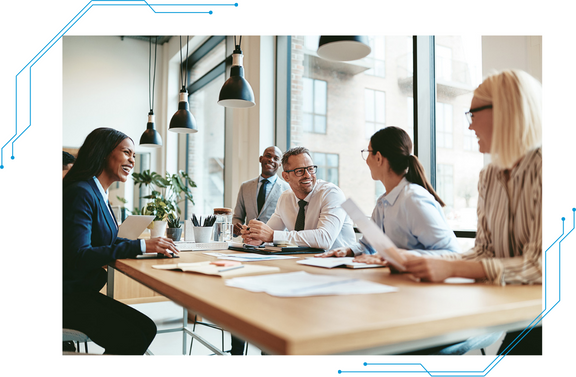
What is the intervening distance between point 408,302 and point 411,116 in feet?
9.14

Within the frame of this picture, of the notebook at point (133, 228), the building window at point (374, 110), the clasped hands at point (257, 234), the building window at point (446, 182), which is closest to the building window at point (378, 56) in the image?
the building window at point (374, 110)

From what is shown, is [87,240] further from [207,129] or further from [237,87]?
[207,129]

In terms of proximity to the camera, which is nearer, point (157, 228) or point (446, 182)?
point (157, 228)

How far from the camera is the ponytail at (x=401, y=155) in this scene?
2.01 metres

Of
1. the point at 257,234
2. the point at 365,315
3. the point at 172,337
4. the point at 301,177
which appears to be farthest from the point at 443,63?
the point at 172,337

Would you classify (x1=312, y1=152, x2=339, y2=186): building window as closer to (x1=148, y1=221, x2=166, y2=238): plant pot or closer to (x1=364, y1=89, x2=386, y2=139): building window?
(x1=364, y1=89, x2=386, y2=139): building window

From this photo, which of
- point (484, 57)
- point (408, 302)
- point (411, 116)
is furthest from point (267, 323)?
point (411, 116)

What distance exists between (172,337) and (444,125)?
9.93 ft

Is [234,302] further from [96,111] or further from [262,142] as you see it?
[96,111]

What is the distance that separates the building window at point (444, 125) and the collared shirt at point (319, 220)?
107 centimetres

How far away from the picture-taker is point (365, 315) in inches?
34.7

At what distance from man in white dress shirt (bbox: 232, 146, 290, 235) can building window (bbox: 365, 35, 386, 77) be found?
121cm

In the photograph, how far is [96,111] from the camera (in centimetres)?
748

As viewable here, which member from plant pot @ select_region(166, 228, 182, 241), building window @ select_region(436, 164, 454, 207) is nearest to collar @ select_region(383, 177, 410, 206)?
plant pot @ select_region(166, 228, 182, 241)
